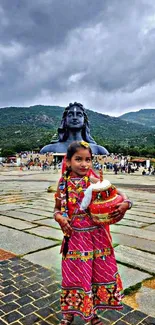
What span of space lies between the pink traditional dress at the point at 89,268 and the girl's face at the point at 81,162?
28 cm

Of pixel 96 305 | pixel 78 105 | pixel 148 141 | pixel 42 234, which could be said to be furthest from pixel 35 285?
pixel 148 141

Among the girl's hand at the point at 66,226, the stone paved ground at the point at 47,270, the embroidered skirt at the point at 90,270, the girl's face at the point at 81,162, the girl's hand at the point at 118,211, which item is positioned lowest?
the stone paved ground at the point at 47,270

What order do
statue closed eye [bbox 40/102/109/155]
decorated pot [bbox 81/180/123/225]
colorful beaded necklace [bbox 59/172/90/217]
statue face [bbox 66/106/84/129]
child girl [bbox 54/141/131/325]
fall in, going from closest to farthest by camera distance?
decorated pot [bbox 81/180/123/225]
child girl [bbox 54/141/131/325]
colorful beaded necklace [bbox 59/172/90/217]
statue face [bbox 66/106/84/129]
statue closed eye [bbox 40/102/109/155]

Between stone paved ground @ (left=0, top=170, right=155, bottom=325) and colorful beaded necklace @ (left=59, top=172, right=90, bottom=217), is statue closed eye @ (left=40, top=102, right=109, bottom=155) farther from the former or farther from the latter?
colorful beaded necklace @ (left=59, top=172, right=90, bottom=217)

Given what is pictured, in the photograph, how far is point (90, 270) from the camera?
2.20 meters

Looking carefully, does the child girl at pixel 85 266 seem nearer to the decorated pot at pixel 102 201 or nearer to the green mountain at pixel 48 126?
the decorated pot at pixel 102 201

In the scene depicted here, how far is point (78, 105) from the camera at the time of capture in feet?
66.6

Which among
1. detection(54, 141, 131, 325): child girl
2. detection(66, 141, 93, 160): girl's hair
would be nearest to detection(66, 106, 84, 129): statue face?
A: detection(66, 141, 93, 160): girl's hair

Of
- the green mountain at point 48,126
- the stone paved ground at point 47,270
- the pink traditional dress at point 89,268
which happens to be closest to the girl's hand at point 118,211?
the pink traditional dress at point 89,268

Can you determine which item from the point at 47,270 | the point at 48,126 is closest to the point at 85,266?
the point at 47,270

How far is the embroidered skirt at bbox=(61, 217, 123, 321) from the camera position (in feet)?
7.23

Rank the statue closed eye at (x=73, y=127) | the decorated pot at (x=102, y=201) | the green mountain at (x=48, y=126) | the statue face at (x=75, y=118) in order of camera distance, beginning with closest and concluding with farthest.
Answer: the decorated pot at (x=102, y=201)
the statue face at (x=75, y=118)
the statue closed eye at (x=73, y=127)
the green mountain at (x=48, y=126)

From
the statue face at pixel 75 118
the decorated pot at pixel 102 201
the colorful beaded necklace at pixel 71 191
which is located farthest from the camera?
the statue face at pixel 75 118

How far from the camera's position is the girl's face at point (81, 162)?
2.29 meters
